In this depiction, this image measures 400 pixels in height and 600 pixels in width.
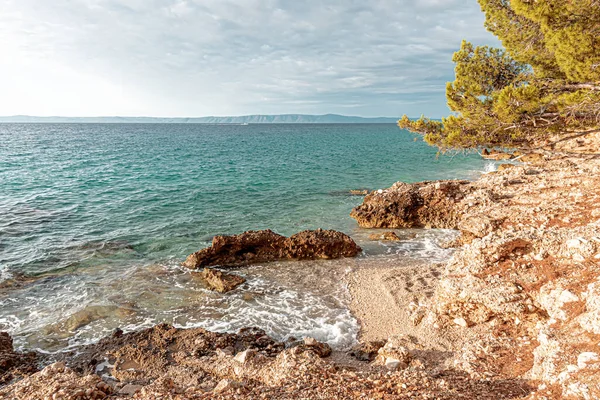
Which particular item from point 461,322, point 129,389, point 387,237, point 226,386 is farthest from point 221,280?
point 387,237

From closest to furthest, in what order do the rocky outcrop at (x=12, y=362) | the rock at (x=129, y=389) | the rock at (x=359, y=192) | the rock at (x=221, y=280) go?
the rock at (x=129, y=389) → the rocky outcrop at (x=12, y=362) → the rock at (x=221, y=280) → the rock at (x=359, y=192)

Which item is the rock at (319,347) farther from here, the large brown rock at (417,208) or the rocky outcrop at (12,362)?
the large brown rock at (417,208)

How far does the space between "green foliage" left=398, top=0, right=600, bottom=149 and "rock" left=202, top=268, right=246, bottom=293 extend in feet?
34.8

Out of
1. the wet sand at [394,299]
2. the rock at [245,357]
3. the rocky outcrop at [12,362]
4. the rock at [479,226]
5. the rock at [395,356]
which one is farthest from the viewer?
the rock at [479,226]

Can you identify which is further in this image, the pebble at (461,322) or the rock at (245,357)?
the pebble at (461,322)

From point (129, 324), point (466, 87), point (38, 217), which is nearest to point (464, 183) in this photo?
point (466, 87)

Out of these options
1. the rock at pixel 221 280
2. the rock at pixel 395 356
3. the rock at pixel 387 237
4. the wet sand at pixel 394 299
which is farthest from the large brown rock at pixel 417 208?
the rock at pixel 395 356

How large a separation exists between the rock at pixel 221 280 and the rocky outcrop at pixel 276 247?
1.54 m

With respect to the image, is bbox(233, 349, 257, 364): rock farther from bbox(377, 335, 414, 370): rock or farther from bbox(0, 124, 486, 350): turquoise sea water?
bbox(377, 335, 414, 370): rock

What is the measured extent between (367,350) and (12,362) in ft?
29.8

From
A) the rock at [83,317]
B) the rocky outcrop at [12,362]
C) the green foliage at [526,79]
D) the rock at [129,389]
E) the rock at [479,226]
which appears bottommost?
the rock at [83,317]

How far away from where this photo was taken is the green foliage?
1119cm

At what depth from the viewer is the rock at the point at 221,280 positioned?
43.6 ft

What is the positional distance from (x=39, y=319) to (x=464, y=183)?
76.4 feet
